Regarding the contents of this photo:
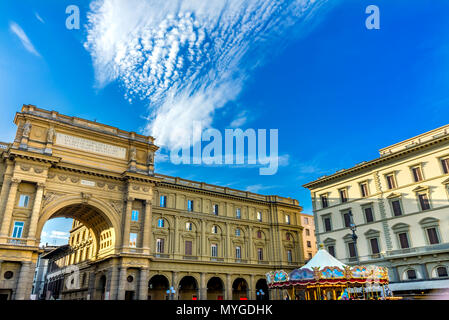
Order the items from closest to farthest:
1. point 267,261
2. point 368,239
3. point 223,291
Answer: point 368,239
point 223,291
point 267,261

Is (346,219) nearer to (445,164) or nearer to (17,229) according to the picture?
(445,164)

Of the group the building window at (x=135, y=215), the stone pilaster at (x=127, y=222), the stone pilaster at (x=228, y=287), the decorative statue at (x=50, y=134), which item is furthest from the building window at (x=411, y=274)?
the decorative statue at (x=50, y=134)

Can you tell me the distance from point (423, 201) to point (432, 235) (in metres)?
3.79

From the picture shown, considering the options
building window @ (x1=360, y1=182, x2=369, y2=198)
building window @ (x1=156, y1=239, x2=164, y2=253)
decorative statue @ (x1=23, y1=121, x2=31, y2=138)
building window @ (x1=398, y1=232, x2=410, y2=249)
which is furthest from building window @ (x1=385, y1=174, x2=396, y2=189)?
decorative statue @ (x1=23, y1=121, x2=31, y2=138)

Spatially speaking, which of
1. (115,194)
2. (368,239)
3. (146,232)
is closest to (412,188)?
(368,239)

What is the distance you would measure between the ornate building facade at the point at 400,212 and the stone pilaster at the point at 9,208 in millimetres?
36069

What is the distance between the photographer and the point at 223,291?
49469 mm

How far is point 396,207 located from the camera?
130 ft

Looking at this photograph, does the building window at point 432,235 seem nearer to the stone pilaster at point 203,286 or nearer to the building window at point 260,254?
the building window at point 260,254

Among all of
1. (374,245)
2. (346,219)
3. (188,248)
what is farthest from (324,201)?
(188,248)

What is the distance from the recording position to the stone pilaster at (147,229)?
41.9m

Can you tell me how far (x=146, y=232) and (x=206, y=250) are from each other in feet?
36.2

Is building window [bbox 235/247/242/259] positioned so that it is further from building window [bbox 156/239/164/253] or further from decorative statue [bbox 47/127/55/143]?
decorative statue [bbox 47/127/55/143]
